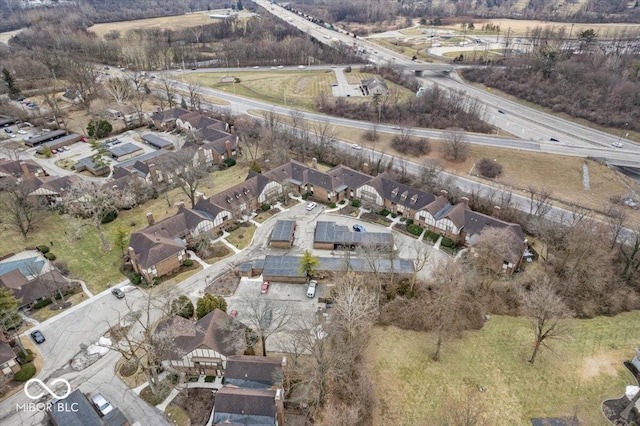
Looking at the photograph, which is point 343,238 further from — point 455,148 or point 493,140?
point 493,140

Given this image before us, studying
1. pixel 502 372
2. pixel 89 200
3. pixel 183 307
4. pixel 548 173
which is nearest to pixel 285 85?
pixel 89 200

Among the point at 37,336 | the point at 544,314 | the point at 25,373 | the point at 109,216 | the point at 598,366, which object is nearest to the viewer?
the point at 544,314

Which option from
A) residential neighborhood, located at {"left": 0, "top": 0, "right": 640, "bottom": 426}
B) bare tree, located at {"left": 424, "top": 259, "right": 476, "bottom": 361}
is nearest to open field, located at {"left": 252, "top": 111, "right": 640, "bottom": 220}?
residential neighborhood, located at {"left": 0, "top": 0, "right": 640, "bottom": 426}

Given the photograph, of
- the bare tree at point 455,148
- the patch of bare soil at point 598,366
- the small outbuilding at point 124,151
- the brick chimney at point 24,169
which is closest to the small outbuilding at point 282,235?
the patch of bare soil at point 598,366

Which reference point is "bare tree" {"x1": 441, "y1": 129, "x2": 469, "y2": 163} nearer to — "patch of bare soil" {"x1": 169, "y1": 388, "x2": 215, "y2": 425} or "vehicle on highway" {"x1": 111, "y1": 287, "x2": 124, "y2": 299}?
"vehicle on highway" {"x1": 111, "y1": 287, "x2": 124, "y2": 299}

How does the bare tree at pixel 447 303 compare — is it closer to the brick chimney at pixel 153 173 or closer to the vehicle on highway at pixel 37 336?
the vehicle on highway at pixel 37 336

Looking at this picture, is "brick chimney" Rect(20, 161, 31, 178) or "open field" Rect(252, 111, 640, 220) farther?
"brick chimney" Rect(20, 161, 31, 178)
